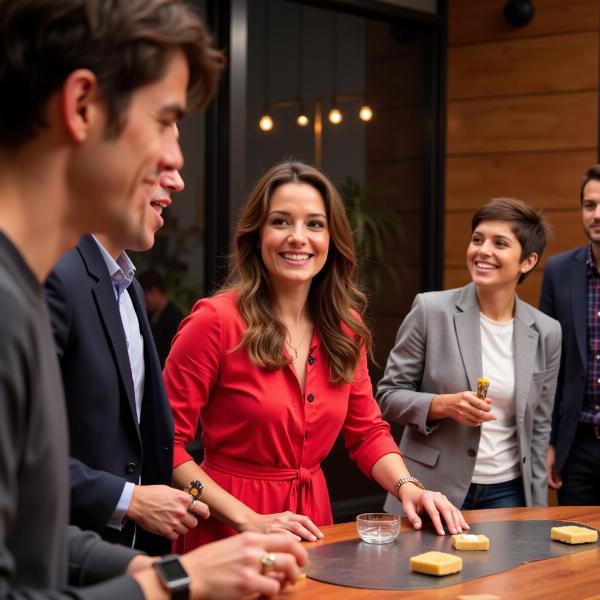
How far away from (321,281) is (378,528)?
0.94 meters

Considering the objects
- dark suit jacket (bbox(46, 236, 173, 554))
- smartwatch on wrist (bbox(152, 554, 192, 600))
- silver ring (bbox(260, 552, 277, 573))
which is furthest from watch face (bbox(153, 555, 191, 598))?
dark suit jacket (bbox(46, 236, 173, 554))

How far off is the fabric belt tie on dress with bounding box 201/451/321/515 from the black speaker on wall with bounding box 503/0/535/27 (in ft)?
13.7

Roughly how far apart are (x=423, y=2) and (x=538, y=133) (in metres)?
1.13

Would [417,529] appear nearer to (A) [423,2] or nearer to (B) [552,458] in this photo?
(B) [552,458]

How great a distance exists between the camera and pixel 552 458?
449 cm

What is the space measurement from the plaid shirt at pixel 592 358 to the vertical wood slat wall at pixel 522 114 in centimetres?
153

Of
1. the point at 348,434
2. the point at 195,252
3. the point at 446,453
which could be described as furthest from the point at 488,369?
the point at 195,252

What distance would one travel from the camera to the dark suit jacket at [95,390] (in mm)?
2158

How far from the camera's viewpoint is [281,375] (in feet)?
9.45

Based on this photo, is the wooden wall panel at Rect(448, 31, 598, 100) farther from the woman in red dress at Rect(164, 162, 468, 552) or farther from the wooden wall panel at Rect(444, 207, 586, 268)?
the woman in red dress at Rect(164, 162, 468, 552)

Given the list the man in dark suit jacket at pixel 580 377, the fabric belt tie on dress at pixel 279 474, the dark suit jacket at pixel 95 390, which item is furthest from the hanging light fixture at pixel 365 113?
the dark suit jacket at pixel 95 390

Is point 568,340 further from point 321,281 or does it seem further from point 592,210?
point 321,281

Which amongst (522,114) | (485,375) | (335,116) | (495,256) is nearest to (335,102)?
(335,116)

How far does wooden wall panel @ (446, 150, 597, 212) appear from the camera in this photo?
6.06 metres
